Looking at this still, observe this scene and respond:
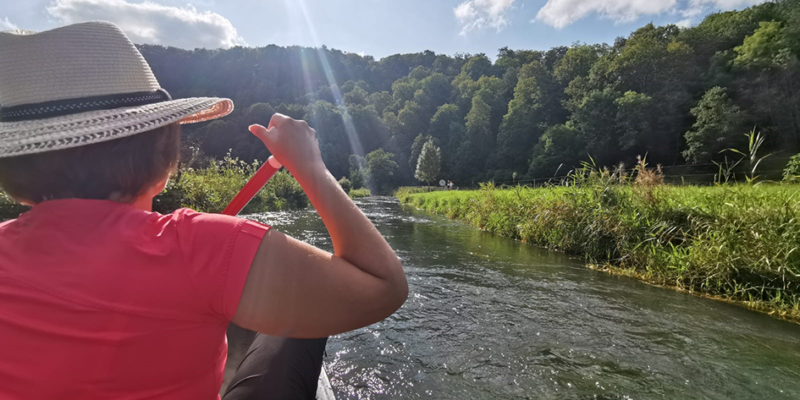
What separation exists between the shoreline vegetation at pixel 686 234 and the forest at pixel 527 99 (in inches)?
294

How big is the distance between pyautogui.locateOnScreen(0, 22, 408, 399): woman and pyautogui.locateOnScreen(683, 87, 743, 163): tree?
1757 inches

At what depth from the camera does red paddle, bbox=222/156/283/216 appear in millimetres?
1188

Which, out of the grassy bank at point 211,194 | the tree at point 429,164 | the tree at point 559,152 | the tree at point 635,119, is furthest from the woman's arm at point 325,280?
the tree at point 559,152

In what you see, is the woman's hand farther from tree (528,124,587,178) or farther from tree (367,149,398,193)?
tree (367,149,398,193)

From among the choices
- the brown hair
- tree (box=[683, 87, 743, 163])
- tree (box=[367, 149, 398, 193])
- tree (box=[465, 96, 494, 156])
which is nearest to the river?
the brown hair

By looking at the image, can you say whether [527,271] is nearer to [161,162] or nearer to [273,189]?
[161,162]

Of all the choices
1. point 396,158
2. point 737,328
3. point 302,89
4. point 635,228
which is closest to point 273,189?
point 635,228

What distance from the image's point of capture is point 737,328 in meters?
3.57

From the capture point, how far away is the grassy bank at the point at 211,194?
609 centimetres

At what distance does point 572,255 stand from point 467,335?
4.79m

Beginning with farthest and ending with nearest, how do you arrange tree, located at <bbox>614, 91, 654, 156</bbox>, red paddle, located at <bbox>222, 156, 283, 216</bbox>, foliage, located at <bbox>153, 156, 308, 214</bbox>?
1. tree, located at <bbox>614, 91, 654, 156</bbox>
2. foliage, located at <bbox>153, 156, 308, 214</bbox>
3. red paddle, located at <bbox>222, 156, 283, 216</bbox>

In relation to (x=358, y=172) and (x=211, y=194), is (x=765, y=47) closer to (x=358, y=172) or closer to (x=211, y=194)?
(x=211, y=194)

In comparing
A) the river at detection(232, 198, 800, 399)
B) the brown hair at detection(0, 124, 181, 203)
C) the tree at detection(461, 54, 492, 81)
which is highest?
the tree at detection(461, 54, 492, 81)

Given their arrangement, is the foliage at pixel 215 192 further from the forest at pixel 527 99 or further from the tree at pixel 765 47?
the tree at pixel 765 47
